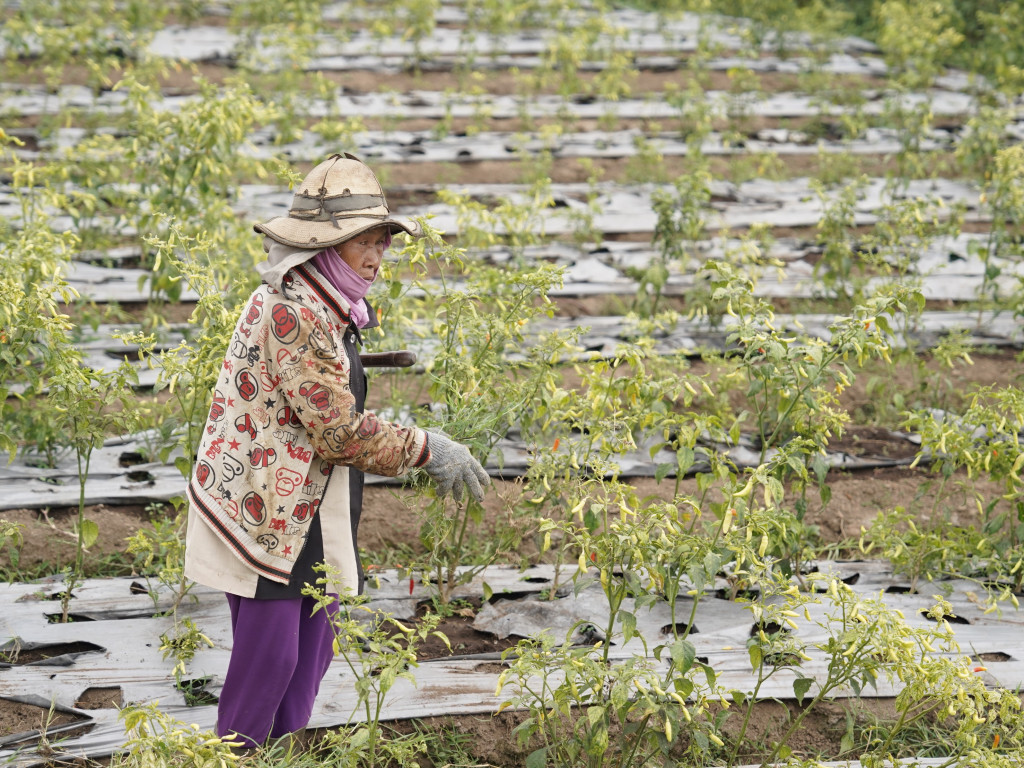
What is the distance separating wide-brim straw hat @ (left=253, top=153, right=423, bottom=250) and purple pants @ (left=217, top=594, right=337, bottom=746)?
853 millimetres

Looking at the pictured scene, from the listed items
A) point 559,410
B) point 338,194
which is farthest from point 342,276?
point 559,410

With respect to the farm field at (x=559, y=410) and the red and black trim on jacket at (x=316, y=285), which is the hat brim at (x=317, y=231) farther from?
the farm field at (x=559, y=410)

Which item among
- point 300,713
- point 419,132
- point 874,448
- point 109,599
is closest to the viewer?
point 300,713

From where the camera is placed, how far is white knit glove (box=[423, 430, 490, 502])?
256cm

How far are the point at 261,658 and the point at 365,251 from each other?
0.99m

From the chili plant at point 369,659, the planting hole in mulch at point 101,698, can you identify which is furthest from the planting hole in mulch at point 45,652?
the chili plant at point 369,659

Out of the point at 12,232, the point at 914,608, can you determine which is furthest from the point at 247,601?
the point at 12,232

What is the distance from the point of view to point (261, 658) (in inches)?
99.9

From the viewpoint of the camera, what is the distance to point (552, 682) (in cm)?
298

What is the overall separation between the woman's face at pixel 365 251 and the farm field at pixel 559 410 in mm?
522

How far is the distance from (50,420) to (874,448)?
313 cm

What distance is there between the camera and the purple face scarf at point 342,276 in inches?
97.7

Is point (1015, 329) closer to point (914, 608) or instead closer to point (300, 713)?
point (914, 608)

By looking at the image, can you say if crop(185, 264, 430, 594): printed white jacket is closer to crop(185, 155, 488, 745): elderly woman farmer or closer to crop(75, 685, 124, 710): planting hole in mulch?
crop(185, 155, 488, 745): elderly woman farmer
